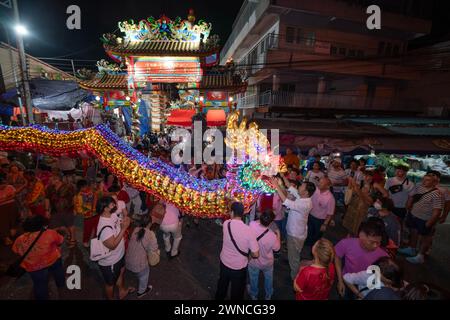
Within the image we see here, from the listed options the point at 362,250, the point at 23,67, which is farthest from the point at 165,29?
the point at 362,250

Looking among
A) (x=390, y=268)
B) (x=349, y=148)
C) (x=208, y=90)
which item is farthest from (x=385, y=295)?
(x=208, y=90)

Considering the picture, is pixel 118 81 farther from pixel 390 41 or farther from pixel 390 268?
pixel 390 41

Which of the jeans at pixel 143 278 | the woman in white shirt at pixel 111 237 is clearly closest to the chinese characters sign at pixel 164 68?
the woman in white shirt at pixel 111 237

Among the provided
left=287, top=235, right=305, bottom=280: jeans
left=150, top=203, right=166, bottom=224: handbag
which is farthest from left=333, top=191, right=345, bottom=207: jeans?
left=150, top=203, right=166, bottom=224: handbag

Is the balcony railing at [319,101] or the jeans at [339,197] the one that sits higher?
the balcony railing at [319,101]

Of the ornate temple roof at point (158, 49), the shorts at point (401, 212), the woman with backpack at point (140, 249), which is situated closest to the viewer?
the woman with backpack at point (140, 249)

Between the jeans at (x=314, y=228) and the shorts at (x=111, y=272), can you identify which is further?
the jeans at (x=314, y=228)

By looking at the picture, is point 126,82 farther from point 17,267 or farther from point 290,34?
point 17,267

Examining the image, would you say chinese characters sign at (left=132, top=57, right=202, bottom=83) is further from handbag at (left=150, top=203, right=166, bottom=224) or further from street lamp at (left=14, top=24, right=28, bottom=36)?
handbag at (left=150, top=203, right=166, bottom=224)

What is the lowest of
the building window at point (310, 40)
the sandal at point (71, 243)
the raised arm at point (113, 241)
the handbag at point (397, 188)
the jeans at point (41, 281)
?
the sandal at point (71, 243)

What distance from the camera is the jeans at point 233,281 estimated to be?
10.1 ft

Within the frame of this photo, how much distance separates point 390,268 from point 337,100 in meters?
14.6

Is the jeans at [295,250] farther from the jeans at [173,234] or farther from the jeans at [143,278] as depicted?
the jeans at [143,278]

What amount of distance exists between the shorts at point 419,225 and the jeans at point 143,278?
17.9 feet
